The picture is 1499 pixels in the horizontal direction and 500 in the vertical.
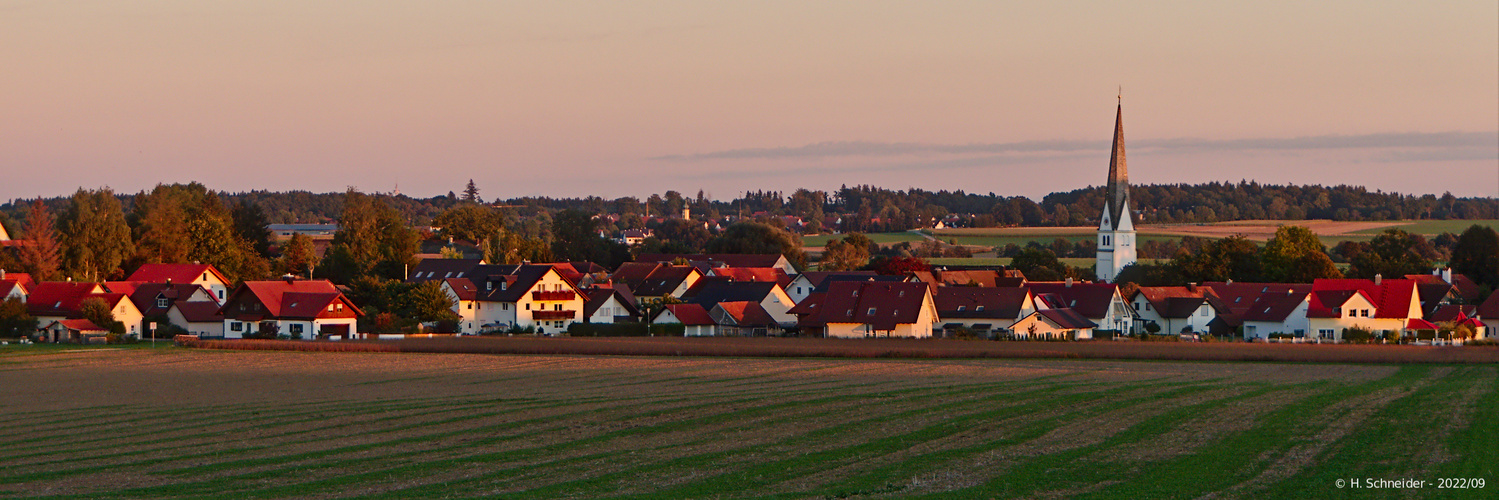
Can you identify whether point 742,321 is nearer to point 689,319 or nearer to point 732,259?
point 689,319

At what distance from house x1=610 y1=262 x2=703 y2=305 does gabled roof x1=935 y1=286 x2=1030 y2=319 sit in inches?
797

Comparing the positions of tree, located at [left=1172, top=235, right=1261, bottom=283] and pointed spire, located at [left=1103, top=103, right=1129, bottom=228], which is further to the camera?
pointed spire, located at [left=1103, top=103, right=1129, bottom=228]

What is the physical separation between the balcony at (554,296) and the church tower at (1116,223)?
51326mm

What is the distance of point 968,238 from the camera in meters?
170

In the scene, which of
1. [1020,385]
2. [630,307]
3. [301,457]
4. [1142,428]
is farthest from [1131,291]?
[301,457]

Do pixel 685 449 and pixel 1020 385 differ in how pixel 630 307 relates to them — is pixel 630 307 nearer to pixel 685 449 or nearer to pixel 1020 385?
pixel 1020 385

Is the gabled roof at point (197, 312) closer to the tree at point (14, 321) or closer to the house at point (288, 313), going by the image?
the house at point (288, 313)

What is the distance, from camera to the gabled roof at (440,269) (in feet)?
288

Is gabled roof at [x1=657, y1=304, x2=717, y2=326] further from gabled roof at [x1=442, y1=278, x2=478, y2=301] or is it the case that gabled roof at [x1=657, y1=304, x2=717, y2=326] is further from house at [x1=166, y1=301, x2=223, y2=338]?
house at [x1=166, y1=301, x2=223, y2=338]

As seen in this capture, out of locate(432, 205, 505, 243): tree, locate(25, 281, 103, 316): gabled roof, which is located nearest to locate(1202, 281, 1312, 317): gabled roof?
locate(25, 281, 103, 316): gabled roof

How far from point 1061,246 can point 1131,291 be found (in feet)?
237

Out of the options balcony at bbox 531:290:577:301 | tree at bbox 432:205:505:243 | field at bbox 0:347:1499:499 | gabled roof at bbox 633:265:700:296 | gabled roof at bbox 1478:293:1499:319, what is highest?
tree at bbox 432:205:505:243

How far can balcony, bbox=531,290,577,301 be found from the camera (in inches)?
2948

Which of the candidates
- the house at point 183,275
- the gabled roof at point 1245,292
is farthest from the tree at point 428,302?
the gabled roof at point 1245,292
